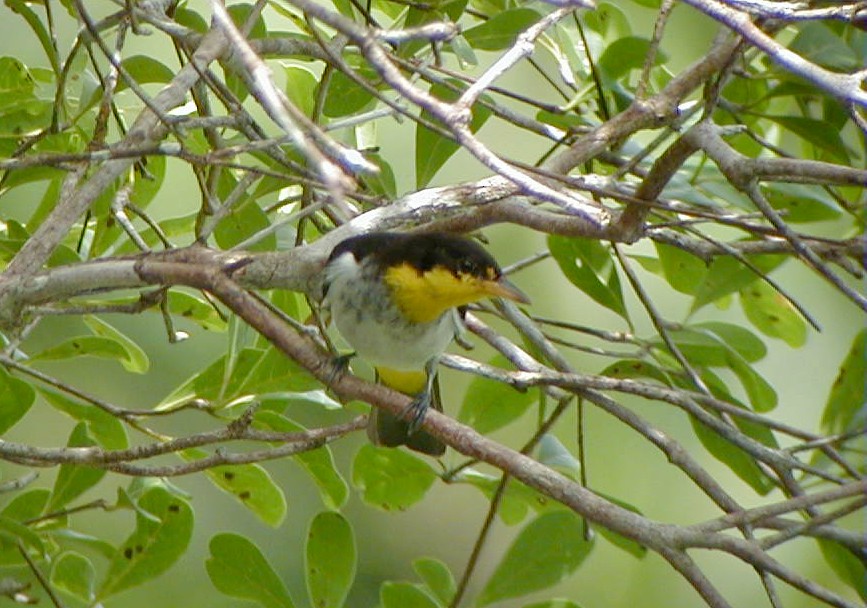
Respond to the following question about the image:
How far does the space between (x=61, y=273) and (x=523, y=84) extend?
2499 mm

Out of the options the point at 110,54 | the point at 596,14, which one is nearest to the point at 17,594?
the point at 110,54

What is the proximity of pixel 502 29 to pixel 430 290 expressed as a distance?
0.50 metres

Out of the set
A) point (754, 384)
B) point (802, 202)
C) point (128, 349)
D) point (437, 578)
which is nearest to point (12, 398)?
point (128, 349)

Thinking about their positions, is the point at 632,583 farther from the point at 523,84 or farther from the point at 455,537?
the point at 523,84

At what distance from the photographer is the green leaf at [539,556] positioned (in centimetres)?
219

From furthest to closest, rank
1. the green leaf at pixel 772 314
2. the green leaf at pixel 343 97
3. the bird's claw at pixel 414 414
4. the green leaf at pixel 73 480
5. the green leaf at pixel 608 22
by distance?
the green leaf at pixel 772 314 < the green leaf at pixel 608 22 < the green leaf at pixel 343 97 < the green leaf at pixel 73 480 < the bird's claw at pixel 414 414

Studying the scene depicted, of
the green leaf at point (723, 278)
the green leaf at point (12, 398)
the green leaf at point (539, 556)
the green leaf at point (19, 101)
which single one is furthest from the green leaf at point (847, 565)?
the green leaf at point (19, 101)

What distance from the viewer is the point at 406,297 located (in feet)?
8.27

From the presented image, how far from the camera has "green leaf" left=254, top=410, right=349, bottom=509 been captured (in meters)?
2.35

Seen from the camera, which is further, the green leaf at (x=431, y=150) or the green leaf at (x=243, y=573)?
the green leaf at (x=431, y=150)

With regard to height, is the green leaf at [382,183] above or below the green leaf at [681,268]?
below

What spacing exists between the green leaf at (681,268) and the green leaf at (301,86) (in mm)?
753

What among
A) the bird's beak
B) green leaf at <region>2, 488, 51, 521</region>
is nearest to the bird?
the bird's beak

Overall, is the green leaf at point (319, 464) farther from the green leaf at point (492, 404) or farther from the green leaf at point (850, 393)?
the green leaf at point (850, 393)
